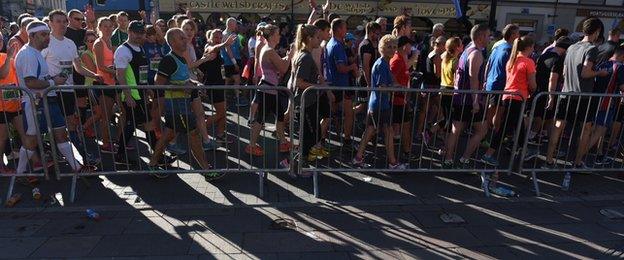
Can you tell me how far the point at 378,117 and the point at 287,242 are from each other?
2.06 m

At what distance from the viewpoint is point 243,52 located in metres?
10.4

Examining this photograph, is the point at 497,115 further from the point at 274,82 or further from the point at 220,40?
the point at 220,40

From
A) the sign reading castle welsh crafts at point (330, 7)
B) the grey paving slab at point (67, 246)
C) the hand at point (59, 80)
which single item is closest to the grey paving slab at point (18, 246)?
the grey paving slab at point (67, 246)

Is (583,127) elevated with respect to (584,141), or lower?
elevated

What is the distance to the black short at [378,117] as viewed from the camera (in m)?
5.18

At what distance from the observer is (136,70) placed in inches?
210

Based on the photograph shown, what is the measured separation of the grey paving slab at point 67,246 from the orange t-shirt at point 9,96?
5.94ft

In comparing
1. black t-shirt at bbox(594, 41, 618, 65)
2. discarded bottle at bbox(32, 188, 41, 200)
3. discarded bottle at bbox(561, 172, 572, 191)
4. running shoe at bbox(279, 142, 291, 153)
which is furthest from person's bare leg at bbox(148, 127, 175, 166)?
black t-shirt at bbox(594, 41, 618, 65)

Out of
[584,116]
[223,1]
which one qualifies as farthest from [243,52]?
[223,1]

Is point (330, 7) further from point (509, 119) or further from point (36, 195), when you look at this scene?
point (36, 195)

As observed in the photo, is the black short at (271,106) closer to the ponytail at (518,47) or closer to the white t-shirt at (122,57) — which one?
the white t-shirt at (122,57)

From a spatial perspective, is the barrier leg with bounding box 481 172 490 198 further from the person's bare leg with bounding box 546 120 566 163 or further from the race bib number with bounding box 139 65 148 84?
the race bib number with bounding box 139 65 148 84

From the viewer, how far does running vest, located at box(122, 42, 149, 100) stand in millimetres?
5230

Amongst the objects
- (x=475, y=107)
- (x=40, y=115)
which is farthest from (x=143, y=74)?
(x=475, y=107)
